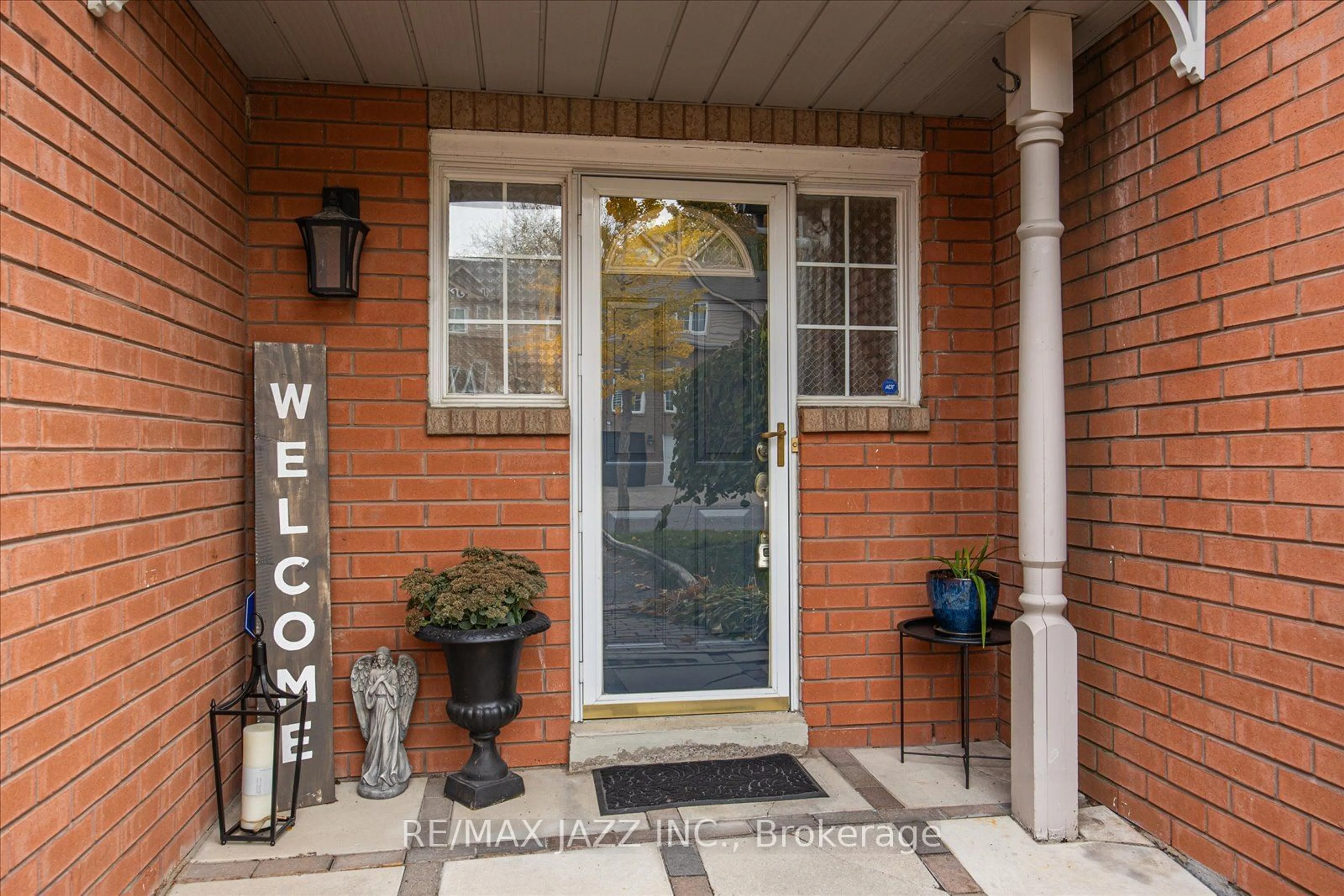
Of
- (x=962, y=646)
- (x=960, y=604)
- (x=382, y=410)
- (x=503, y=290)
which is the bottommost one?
(x=962, y=646)

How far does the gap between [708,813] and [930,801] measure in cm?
76

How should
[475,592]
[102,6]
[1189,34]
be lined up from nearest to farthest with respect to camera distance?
[102,6]
[1189,34]
[475,592]

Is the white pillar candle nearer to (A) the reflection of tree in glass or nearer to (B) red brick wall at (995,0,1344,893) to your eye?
(A) the reflection of tree in glass

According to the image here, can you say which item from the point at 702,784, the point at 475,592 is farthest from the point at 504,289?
the point at 702,784

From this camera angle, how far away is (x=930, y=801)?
2.85m

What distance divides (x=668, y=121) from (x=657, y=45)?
0.47 m

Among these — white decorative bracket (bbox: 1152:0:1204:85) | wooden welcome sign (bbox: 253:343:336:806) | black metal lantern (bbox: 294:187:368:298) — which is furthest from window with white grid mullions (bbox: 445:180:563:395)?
white decorative bracket (bbox: 1152:0:1204:85)

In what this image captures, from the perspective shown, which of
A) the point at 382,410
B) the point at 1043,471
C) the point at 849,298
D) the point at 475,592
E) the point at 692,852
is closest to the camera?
the point at 692,852

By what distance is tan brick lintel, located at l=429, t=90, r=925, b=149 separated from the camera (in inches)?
124

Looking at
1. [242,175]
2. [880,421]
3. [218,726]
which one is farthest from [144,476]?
[880,421]

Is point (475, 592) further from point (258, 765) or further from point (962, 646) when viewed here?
point (962, 646)

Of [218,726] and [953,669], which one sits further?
[953,669]

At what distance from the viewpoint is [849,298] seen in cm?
344

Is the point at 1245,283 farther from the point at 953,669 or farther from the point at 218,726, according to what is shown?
the point at 218,726
